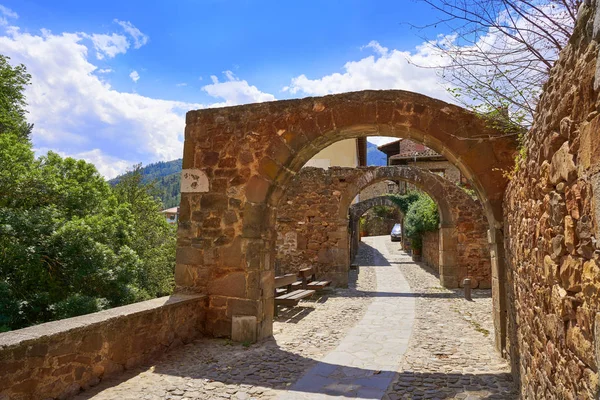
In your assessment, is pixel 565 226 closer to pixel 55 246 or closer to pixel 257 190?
pixel 257 190

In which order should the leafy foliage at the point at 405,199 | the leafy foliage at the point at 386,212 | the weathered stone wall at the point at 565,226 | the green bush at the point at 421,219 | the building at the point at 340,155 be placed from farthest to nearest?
the leafy foliage at the point at 386,212, the building at the point at 340,155, the leafy foliage at the point at 405,199, the green bush at the point at 421,219, the weathered stone wall at the point at 565,226

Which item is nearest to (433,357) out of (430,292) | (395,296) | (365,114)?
(365,114)

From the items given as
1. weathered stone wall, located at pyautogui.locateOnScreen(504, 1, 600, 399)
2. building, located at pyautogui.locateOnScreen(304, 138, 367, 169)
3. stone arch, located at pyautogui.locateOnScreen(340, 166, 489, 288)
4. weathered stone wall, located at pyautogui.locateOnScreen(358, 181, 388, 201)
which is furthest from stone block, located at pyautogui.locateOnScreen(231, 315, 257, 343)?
weathered stone wall, located at pyautogui.locateOnScreen(358, 181, 388, 201)

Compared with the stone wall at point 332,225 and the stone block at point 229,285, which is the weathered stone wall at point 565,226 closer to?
the stone block at point 229,285

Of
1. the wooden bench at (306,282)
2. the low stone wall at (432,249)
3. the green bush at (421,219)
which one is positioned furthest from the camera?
the green bush at (421,219)

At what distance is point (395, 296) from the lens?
942 centimetres

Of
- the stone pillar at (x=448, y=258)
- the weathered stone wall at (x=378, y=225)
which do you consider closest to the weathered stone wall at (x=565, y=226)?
the stone pillar at (x=448, y=258)

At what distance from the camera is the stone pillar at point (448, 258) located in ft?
34.8

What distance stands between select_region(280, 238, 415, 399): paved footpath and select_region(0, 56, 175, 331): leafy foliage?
5048mm

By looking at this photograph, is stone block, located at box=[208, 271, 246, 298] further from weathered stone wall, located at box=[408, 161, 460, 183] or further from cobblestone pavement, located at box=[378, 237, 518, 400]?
weathered stone wall, located at box=[408, 161, 460, 183]

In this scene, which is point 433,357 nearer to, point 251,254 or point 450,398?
point 450,398

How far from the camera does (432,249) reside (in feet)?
46.9

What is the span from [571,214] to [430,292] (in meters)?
8.80

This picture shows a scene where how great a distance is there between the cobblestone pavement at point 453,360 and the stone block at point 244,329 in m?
1.86
